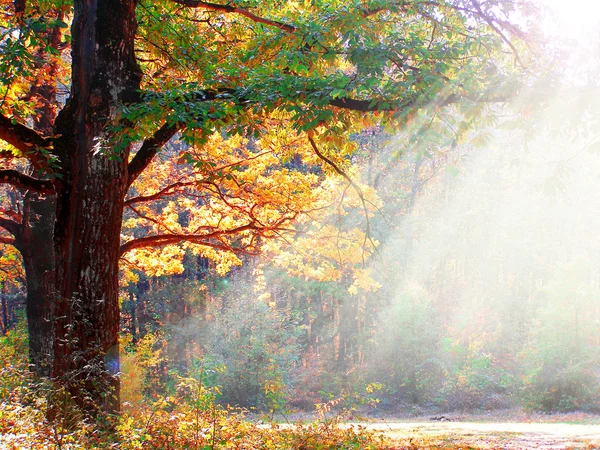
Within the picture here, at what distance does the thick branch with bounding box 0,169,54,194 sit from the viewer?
5.84 metres

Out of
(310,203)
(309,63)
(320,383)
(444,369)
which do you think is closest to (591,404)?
(444,369)

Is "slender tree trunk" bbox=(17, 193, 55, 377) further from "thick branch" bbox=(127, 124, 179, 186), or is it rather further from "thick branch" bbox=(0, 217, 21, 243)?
"thick branch" bbox=(127, 124, 179, 186)

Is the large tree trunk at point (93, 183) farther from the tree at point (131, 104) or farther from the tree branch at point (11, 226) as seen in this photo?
the tree branch at point (11, 226)

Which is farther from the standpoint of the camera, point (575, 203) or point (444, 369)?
point (575, 203)

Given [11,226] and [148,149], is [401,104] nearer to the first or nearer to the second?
[148,149]

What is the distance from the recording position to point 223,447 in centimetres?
471

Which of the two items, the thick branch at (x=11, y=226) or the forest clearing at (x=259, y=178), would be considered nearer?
the forest clearing at (x=259, y=178)

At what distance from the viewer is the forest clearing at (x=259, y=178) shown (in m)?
4.95

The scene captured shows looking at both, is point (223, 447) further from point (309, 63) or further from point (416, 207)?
point (416, 207)

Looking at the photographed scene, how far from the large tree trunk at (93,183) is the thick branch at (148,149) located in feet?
1.48

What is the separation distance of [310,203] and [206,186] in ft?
6.40

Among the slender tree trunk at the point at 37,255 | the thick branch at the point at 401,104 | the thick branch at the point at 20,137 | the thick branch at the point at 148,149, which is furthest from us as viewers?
the slender tree trunk at the point at 37,255

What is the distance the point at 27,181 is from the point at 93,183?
2.72 ft

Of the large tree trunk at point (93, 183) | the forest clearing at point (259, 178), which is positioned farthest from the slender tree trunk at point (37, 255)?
the large tree trunk at point (93, 183)
